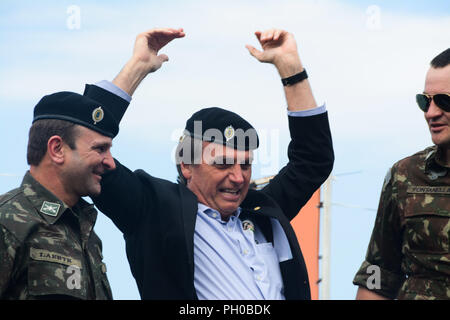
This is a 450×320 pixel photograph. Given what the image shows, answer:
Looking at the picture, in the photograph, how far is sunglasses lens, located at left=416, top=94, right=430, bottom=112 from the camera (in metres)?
5.81

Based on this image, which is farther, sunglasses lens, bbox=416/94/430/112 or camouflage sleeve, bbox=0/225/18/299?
sunglasses lens, bbox=416/94/430/112

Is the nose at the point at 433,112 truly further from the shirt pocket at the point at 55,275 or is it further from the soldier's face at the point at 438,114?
the shirt pocket at the point at 55,275

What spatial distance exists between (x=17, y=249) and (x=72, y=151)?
32.3 inches

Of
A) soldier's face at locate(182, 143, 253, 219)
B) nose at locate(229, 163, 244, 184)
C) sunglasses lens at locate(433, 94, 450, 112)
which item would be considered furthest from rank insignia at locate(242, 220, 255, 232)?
sunglasses lens at locate(433, 94, 450, 112)

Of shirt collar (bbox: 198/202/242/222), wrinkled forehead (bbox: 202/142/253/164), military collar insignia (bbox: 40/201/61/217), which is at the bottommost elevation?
shirt collar (bbox: 198/202/242/222)

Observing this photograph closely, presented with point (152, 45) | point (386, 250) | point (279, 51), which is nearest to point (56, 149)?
point (152, 45)

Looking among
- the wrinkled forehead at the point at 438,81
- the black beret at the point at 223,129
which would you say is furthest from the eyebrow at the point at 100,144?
the wrinkled forehead at the point at 438,81

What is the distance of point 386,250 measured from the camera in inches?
236

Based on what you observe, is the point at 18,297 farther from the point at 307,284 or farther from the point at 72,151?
the point at 307,284

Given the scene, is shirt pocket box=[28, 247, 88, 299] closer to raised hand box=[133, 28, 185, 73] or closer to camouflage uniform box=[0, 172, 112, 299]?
camouflage uniform box=[0, 172, 112, 299]

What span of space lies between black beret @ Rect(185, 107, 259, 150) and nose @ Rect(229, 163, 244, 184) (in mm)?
148

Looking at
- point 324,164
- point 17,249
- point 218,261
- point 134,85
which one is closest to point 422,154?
point 324,164

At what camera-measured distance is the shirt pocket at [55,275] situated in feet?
16.1

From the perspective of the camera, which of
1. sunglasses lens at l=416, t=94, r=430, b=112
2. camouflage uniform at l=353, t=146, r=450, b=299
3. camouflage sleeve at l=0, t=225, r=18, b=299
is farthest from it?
sunglasses lens at l=416, t=94, r=430, b=112
